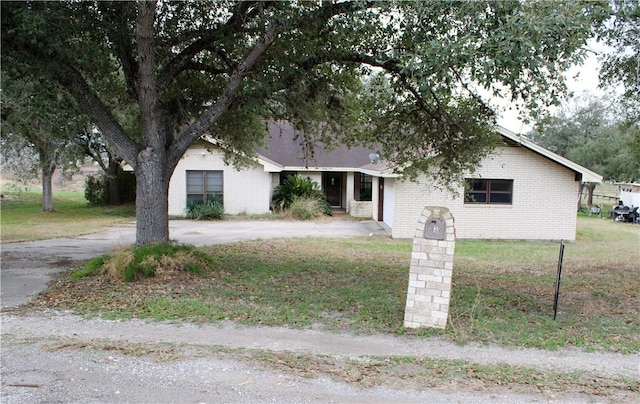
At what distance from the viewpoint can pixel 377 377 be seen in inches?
176

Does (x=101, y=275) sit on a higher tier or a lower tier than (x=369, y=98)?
lower

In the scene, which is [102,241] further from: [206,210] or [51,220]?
[51,220]

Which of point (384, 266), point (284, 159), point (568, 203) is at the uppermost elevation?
point (284, 159)

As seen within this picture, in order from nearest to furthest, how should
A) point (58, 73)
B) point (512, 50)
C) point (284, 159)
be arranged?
point (512, 50) → point (58, 73) → point (284, 159)

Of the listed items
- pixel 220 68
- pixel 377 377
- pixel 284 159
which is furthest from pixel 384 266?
pixel 284 159

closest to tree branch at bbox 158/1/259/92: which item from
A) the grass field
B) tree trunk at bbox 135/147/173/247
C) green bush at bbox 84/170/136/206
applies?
tree trunk at bbox 135/147/173/247

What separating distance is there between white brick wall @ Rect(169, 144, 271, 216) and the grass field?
10.3m

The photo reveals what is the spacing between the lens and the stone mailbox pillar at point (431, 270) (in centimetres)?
589

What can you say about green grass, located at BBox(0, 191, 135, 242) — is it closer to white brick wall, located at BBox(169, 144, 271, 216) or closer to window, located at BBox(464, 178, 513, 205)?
white brick wall, located at BBox(169, 144, 271, 216)

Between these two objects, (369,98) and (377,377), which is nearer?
(377,377)

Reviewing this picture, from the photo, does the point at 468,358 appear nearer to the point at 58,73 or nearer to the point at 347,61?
the point at 347,61

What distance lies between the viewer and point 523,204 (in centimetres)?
1839

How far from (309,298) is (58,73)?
18.9ft

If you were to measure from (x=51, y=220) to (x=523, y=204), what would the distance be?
19611mm
